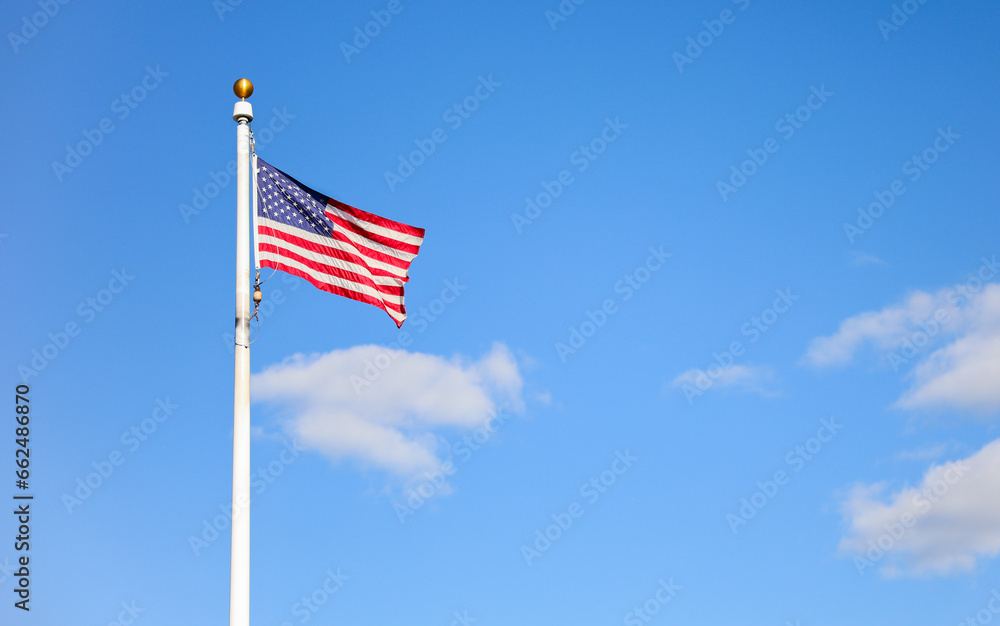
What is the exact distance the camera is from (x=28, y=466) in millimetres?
24422

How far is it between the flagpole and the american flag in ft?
1.43

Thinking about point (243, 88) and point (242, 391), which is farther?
point (243, 88)

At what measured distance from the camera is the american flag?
765 inches

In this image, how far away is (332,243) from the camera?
67.2 ft

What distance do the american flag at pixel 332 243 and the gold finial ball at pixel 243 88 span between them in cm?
124

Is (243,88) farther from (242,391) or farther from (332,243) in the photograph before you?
(242,391)

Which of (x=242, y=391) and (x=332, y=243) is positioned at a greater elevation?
(x=332, y=243)

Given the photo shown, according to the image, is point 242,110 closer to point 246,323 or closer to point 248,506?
point 246,323

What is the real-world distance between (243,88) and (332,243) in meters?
3.29

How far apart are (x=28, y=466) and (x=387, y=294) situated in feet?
32.4

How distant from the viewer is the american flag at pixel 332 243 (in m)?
19.4

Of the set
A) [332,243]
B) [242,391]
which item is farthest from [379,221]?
[242,391]

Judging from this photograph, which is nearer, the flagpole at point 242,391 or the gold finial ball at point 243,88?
the flagpole at point 242,391

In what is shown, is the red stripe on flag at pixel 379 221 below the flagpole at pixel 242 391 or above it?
above
